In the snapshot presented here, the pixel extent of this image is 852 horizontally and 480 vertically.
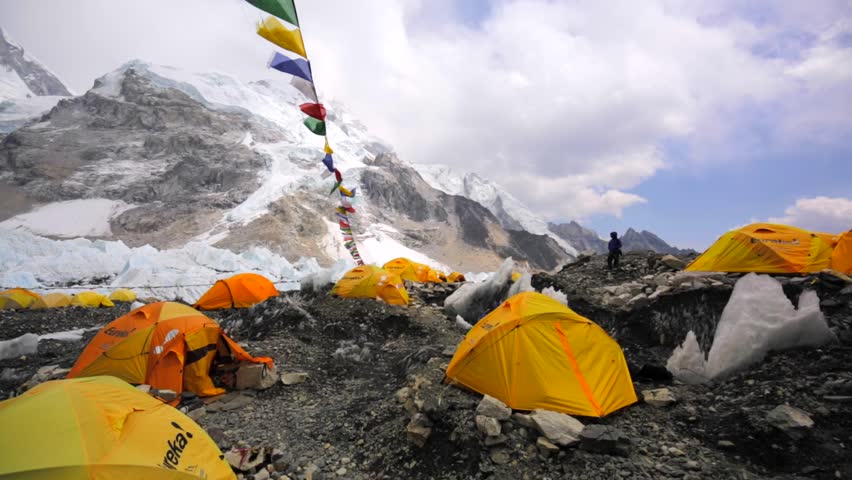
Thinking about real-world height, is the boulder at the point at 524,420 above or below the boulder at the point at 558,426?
below

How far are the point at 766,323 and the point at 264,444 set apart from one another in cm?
745

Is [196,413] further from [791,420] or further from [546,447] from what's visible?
[791,420]

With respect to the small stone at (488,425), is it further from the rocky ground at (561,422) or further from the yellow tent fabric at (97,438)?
the yellow tent fabric at (97,438)

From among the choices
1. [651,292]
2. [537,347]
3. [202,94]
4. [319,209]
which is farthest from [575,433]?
[202,94]

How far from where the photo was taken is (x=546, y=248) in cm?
11569

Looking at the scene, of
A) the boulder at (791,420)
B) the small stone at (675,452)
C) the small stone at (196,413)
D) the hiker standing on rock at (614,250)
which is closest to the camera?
the boulder at (791,420)

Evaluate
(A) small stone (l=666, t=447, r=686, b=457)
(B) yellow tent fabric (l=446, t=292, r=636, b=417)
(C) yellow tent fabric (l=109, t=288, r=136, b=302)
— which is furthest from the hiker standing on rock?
(C) yellow tent fabric (l=109, t=288, r=136, b=302)

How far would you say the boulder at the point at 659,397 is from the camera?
5168mm

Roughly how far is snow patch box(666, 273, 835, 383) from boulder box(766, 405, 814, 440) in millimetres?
1474

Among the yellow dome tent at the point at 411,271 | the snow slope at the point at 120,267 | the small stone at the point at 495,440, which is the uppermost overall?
the small stone at the point at 495,440

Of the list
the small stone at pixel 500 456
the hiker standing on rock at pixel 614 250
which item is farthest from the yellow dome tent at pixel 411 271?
the small stone at pixel 500 456

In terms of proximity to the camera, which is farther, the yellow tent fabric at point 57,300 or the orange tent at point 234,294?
the yellow tent fabric at point 57,300

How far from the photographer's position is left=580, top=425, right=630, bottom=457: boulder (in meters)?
4.12

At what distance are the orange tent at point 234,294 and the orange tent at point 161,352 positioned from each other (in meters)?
7.44
